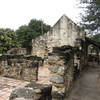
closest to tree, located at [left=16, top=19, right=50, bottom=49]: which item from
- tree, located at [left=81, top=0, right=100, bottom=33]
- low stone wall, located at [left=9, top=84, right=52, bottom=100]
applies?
tree, located at [left=81, top=0, right=100, bottom=33]

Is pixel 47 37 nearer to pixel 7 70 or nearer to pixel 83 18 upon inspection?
pixel 83 18

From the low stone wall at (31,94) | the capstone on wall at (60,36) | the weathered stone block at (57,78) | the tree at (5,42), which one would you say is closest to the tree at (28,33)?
the tree at (5,42)

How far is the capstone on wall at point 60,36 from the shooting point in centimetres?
1164

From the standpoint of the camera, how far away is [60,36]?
39.6 feet

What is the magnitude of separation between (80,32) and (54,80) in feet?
26.1

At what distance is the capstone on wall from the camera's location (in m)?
11.6

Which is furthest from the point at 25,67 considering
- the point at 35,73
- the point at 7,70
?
the point at 7,70

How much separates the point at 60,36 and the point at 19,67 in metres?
6.49

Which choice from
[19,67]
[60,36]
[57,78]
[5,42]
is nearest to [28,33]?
[5,42]

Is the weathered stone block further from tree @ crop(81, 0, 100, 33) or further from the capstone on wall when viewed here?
the capstone on wall

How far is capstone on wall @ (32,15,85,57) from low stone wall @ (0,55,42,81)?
5918 millimetres

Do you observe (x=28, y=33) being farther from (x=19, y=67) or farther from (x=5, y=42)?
(x=19, y=67)

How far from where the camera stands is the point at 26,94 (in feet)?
7.10

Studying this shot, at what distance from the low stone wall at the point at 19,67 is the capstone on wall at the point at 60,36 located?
5.92 meters
